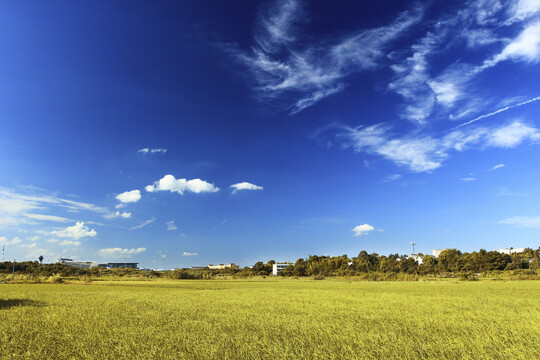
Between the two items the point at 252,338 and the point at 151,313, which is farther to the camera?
the point at 151,313

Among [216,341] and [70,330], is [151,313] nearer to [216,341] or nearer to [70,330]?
[70,330]

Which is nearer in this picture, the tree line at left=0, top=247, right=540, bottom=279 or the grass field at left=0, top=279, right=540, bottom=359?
the grass field at left=0, top=279, right=540, bottom=359

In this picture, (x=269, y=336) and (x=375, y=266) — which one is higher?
(x=269, y=336)

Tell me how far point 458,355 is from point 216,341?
6700 mm

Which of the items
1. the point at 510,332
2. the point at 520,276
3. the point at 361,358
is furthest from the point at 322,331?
the point at 520,276

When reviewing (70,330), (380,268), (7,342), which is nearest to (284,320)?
(70,330)

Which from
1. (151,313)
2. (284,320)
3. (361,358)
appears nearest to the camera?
(361,358)

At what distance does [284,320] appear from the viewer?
13781mm

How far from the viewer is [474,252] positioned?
4023 inches

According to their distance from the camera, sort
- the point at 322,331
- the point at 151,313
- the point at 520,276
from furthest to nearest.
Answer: the point at 520,276
the point at 151,313
the point at 322,331

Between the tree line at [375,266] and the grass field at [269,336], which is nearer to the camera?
the grass field at [269,336]

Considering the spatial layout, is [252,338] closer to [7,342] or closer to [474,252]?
[7,342]

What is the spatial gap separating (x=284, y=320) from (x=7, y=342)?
31.6ft

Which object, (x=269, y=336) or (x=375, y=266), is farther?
(x=375, y=266)
